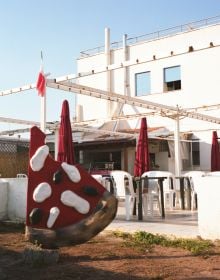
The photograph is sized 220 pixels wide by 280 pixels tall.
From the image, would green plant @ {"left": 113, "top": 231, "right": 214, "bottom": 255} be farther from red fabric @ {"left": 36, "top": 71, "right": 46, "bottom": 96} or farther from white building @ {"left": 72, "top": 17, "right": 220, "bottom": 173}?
white building @ {"left": 72, "top": 17, "right": 220, "bottom": 173}

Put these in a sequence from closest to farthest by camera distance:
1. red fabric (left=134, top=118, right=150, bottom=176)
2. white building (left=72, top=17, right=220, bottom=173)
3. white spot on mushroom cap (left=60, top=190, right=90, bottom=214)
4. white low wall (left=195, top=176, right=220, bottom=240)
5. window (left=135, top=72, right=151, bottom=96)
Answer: white spot on mushroom cap (left=60, top=190, right=90, bottom=214) → white low wall (left=195, top=176, right=220, bottom=240) → red fabric (left=134, top=118, right=150, bottom=176) → white building (left=72, top=17, right=220, bottom=173) → window (left=135, top=72, right=151, bottom=96)

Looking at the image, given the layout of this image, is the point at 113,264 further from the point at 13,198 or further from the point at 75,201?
the point at 13,198

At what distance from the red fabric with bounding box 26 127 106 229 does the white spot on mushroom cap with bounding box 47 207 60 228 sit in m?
0.04

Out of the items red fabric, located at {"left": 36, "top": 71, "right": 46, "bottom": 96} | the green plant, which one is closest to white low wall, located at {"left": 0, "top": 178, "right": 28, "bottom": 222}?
red fabric, located at {"left": 36, "top": 71, "right": 46, "bottom": 96}

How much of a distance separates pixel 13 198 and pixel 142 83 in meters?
17.3

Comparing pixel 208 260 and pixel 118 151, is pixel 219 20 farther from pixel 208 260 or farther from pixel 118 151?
pixel 208 260

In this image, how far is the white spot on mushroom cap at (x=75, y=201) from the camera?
5.87m

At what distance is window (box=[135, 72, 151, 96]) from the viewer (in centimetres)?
2581

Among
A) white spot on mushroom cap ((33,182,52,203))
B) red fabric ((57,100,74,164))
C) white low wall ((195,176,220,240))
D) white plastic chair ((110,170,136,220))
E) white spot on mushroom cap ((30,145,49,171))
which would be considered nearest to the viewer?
white spot on mushroom cap ((33,182,52,203))

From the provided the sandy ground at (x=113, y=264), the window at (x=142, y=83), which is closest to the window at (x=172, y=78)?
the window at (x=142, y=83)

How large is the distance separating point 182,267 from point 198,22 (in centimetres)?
2124

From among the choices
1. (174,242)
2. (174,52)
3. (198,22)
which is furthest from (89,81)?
(174,242)

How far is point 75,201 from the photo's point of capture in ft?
19.5

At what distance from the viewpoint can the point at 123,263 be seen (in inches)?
219
